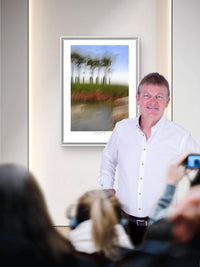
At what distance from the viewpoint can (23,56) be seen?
12.2 feet

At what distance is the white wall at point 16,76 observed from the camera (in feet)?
12.2

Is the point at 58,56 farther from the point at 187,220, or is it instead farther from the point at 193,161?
the point at 187,220

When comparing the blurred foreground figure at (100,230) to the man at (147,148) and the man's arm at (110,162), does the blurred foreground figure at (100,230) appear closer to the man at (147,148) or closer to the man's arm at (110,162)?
the man at (147,148)

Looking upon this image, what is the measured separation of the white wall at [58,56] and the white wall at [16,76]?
12 cm

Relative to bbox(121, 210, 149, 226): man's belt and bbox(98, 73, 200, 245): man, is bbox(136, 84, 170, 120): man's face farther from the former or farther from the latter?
bbox(121, 210, 149, 226): man's belt

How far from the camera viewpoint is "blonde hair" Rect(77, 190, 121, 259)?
84 cm

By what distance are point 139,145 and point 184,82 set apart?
213 cm

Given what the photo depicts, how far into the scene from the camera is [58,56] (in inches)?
149

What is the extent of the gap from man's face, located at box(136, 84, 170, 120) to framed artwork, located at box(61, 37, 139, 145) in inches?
82.0

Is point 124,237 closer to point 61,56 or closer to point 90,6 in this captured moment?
point 61,56

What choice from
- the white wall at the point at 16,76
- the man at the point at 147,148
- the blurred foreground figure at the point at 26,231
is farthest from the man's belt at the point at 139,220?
the white wall at the point at 16,76

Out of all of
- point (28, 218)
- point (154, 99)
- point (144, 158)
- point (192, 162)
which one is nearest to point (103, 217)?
point (28, 218)

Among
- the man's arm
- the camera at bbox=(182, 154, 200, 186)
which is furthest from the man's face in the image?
the camera at bbox=(182, 154, 200, 186)

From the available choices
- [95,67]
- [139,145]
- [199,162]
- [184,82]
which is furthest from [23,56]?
[199,162]
